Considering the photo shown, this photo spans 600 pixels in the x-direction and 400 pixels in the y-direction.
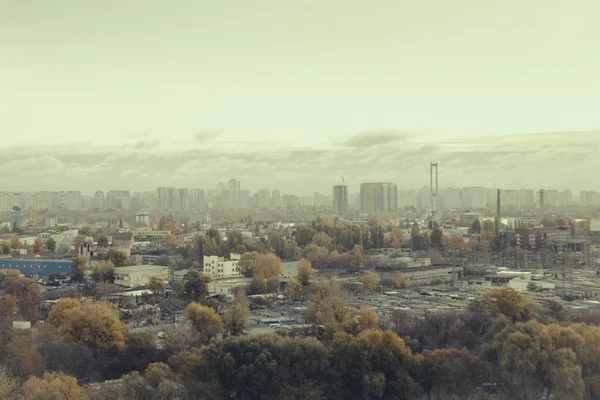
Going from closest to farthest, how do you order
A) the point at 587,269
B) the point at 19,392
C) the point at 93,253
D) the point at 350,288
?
the point at 19,392 < the point at 350,288 < the point at 587,269 < the point at 93,253

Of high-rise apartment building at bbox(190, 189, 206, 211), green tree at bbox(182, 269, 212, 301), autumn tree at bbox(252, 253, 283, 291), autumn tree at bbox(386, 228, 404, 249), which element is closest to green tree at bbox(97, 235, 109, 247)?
autumn tree at bbox(252, 253, 283, 291)

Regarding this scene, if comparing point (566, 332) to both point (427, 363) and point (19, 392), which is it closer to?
point (427, 363)

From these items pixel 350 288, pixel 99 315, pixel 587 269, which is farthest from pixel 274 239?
pixel 99 315

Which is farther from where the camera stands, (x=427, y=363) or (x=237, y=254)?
(x=237, y=254)

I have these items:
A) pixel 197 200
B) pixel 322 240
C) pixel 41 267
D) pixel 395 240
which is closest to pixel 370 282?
pixel 322 240

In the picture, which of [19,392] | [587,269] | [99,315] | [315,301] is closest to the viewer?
[19,392]

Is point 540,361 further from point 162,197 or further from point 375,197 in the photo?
point 162,197

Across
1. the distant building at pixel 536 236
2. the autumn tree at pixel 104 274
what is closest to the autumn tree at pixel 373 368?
the autumn tree at pixel 104 274

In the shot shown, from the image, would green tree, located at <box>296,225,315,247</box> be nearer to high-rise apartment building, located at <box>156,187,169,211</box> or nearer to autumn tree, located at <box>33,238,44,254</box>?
autumn tree, located at <box>33,238,44,254</box>
